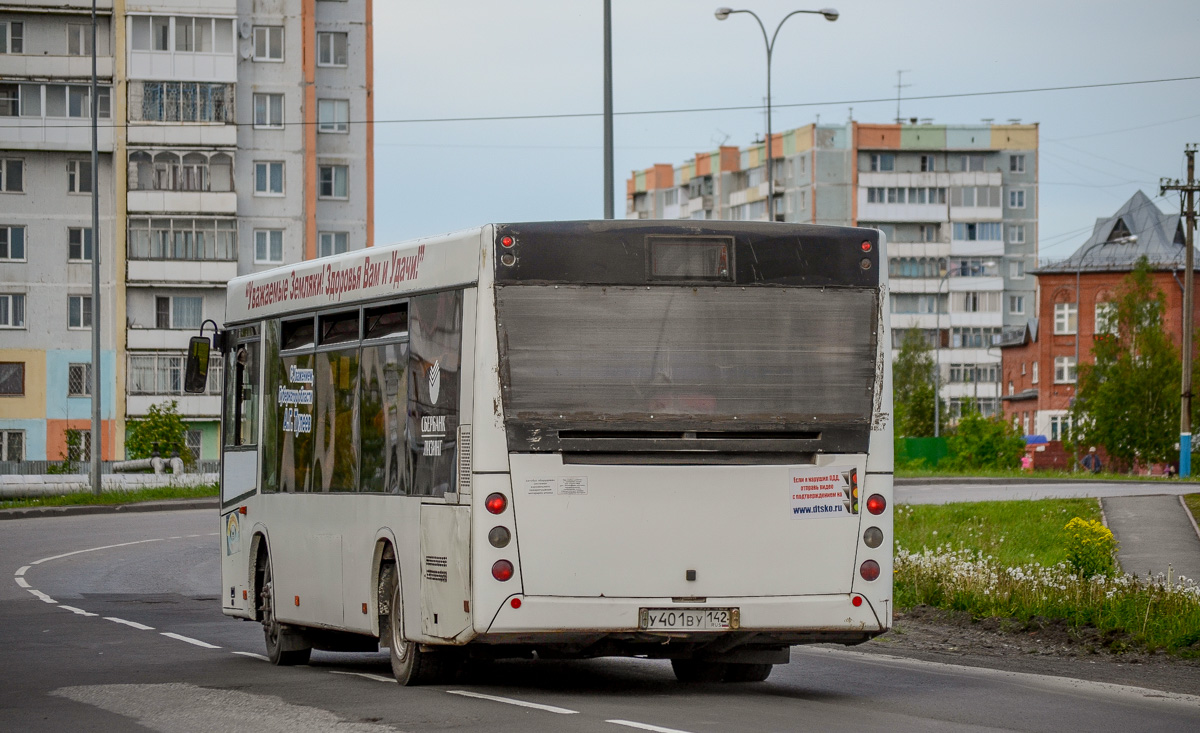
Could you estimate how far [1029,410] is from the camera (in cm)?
11719

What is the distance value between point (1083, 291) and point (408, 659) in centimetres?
10026

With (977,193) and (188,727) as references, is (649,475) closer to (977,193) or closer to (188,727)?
(188,727)

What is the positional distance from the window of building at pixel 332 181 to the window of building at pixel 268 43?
198 inches

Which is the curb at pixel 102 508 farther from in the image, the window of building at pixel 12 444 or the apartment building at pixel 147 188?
the window of building at pixel 12 444

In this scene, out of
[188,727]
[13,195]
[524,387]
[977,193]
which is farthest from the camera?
[977,193]

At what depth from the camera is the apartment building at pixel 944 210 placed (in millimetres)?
133125

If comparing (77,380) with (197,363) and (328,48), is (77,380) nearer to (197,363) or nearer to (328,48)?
(328,48)

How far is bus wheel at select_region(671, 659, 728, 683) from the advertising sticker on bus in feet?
→ 6.92

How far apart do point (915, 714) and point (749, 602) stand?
1.18m

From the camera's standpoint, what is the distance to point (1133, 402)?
235 feet

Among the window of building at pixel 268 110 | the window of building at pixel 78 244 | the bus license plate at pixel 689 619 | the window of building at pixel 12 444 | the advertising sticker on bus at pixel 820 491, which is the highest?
the window of building at pixel 268 110

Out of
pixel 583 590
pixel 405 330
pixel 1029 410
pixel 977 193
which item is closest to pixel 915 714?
pixel 583 590

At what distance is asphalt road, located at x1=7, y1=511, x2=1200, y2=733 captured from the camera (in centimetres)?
1047

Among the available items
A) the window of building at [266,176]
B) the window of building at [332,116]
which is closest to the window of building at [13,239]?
the window of building at [266,176]
